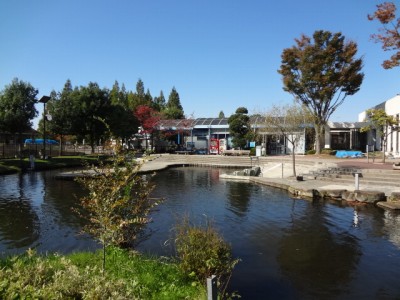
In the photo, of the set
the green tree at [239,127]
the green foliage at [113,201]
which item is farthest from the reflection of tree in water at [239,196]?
the green tree at [239,127]

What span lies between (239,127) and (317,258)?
3453 centimetres

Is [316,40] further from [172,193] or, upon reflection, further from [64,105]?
[64,105]

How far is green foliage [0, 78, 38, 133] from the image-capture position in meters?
32.1

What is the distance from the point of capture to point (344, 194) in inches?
595

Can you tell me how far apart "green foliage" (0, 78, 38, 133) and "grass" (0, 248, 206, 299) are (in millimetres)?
30067

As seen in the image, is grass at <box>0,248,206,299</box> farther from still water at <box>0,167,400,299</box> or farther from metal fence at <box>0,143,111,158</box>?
metal fence at <box>0,143,111,158</box>

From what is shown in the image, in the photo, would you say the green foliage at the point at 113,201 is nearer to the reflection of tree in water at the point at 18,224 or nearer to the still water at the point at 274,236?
the still water at the point at 274,236

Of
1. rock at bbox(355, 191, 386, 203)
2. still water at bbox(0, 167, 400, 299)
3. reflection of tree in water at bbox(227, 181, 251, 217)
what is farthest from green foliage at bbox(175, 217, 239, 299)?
rock at bbox(355, 191, 386, 203)

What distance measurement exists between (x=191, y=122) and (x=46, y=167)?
77.2 ft

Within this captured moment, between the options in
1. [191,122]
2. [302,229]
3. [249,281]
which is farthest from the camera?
[191,122]

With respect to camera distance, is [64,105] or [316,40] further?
[64,105]

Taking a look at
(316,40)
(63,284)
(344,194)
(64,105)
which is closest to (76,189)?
(344,194)

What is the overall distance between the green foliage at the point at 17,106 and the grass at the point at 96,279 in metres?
30.1

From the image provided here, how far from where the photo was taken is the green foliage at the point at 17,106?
105ft
